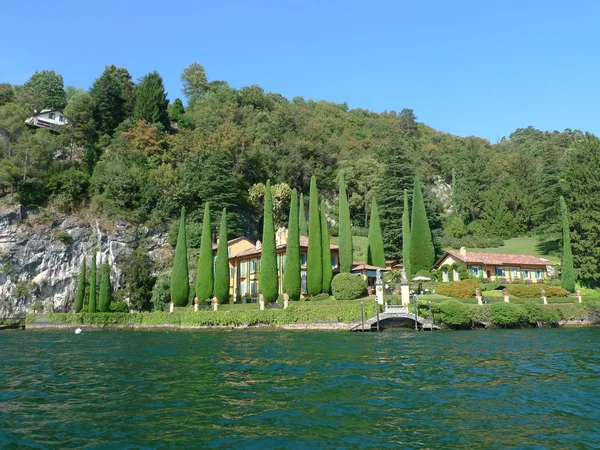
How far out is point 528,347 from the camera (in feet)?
68.1

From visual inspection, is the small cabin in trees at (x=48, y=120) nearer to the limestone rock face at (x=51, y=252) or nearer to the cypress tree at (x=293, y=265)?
the limestone rock face at (x=51, y=252)

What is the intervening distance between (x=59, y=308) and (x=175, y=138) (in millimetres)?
26542

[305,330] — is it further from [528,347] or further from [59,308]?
[59,308]

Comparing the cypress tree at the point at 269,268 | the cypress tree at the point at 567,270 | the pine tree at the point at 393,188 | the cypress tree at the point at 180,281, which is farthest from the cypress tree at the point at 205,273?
the cypress tree at the point at 567,270

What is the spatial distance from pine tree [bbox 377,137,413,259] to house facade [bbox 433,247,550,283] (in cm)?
989

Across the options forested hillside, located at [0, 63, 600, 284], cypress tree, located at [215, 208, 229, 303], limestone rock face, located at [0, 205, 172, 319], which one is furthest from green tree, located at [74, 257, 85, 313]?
cypress tree, located at [215, 208, 229, 303]

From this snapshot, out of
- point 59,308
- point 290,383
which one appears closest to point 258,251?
point 59,308

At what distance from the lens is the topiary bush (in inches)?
1489

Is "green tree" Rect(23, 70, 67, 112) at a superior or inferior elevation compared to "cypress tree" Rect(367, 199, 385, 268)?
superior

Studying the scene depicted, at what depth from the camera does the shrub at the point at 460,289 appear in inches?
1474

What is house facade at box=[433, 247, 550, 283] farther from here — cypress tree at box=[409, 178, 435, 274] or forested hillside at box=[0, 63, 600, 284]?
forested hillside at box=[0, 63, 600, 284]

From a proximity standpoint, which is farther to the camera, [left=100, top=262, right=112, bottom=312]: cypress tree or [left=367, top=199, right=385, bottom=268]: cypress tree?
[left=367, top=199, right=385, bottom=268]: cypress tree

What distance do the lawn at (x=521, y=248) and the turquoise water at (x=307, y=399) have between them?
4459cm

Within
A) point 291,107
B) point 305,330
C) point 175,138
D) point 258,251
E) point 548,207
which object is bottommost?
point 305,330
